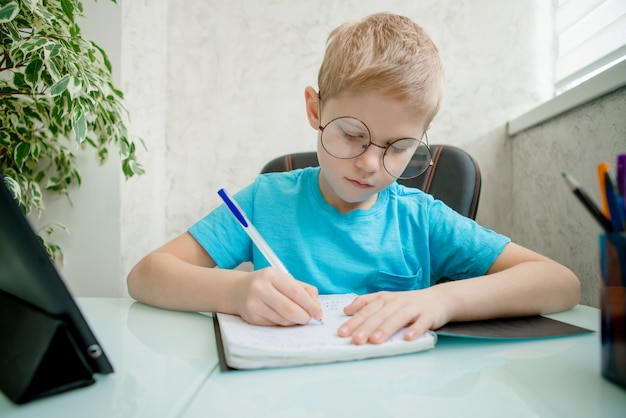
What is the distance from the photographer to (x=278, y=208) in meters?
1.04

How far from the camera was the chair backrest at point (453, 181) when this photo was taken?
122 centimetres

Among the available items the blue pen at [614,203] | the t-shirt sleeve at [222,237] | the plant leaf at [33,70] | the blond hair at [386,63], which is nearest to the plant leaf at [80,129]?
the plant leaf at [33,70]

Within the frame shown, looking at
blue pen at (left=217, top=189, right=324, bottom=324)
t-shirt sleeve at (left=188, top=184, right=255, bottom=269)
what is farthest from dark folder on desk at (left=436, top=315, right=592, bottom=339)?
t-shirt sleeve at (left=188, top=184, right=255, bottom=269)

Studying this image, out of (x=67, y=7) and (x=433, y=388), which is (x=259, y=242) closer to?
(x=433, y=388)

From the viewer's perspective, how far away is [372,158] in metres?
0.80

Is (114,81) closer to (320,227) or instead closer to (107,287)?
(107,287)

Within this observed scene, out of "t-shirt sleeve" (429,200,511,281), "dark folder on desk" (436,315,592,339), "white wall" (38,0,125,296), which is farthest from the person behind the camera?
"white wall" (38,0,125,296)

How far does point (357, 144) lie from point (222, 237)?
38 cm

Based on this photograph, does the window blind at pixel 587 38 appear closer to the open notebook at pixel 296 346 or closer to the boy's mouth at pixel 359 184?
the boy's mouth at pixel 359 184

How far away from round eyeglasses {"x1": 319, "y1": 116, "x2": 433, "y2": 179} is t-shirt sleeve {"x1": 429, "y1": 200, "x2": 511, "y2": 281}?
Result: 21cm

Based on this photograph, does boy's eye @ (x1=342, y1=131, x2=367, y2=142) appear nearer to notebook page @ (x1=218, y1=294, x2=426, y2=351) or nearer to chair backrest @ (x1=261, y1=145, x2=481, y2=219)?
notebook page @ (x1=218, y1=294, x2=426, y2=351)

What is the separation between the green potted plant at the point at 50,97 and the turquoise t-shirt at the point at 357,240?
43 cm

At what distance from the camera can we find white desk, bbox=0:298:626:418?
37 cm

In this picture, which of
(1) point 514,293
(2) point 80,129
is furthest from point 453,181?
(2) point 80,129
